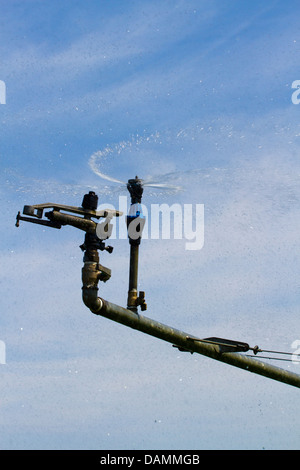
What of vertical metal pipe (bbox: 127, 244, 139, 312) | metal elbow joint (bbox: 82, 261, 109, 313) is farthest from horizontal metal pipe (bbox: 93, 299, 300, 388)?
vertical metal pipe (bbox: 127, 244, 139, 312)

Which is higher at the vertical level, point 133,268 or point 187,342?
point 133,268

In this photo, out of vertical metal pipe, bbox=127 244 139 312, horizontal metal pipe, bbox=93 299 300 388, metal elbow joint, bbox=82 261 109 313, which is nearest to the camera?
metal elbow joint, bbox=82 261 109 313

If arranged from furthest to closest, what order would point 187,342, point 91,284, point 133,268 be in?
point 187,342, point 133,268, point 91,284

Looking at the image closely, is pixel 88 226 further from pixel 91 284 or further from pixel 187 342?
pixel 187 342

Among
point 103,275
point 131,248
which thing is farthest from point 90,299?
point 131,248

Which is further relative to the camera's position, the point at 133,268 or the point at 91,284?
the point at 133,268

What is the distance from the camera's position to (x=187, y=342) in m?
12.4

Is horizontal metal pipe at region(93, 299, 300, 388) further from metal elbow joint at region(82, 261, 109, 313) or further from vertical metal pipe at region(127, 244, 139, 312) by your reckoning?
vertical metal pipe at region(127, 244, 139, 312)

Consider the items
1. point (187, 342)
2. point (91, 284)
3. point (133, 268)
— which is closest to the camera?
point (91, 284)

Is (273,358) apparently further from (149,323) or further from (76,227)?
(76,227)

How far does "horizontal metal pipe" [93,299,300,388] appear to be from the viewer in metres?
11.2

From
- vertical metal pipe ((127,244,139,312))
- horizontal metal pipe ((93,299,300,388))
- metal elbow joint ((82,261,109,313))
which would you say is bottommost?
horizontal metal pipe ((93,299,300,388))

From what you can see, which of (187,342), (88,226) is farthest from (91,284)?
(187,342)

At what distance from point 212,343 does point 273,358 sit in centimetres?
186
